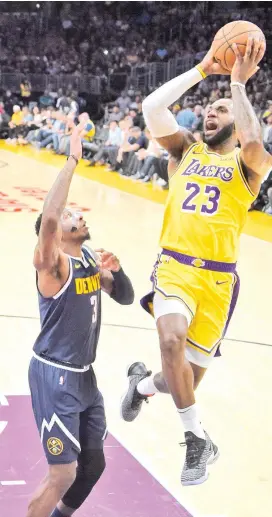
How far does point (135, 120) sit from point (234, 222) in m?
16.7

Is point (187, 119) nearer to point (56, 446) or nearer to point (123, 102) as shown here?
point (123, 102)

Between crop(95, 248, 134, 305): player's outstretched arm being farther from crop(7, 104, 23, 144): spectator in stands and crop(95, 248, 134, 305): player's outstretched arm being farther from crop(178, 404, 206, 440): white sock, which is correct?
crop(7, 104, 23, 144): spectator in stands

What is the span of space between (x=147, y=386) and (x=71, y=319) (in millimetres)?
1136

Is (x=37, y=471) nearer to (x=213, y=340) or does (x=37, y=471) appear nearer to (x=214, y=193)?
(x=213, y=340)

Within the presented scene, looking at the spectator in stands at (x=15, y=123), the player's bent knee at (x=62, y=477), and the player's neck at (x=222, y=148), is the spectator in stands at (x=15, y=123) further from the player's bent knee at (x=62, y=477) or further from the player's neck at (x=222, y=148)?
the player's bent knee at (x=62, y=477)

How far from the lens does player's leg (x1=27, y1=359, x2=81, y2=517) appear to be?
4441 mm

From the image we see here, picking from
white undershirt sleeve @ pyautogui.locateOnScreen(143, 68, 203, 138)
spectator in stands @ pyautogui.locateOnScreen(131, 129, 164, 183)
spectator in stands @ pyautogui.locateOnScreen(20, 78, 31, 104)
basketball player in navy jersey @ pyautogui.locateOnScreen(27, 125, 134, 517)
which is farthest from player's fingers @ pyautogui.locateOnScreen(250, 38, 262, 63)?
spectator in stands @ pyautogui.locateOnScreen(20, 78, 31, 104)

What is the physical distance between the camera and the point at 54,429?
4.53 m

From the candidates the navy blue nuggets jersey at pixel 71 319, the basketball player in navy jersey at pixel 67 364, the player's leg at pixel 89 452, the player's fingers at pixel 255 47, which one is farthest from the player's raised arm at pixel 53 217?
the player's fingers at pixel 255 47

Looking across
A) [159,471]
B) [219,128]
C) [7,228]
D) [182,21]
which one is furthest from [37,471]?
[182,21]

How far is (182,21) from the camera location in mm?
31172

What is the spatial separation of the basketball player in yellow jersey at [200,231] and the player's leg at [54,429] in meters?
0.64

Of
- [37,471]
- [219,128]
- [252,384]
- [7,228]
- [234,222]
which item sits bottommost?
[7,228]

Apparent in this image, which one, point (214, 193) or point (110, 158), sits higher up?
point (214, 193)
